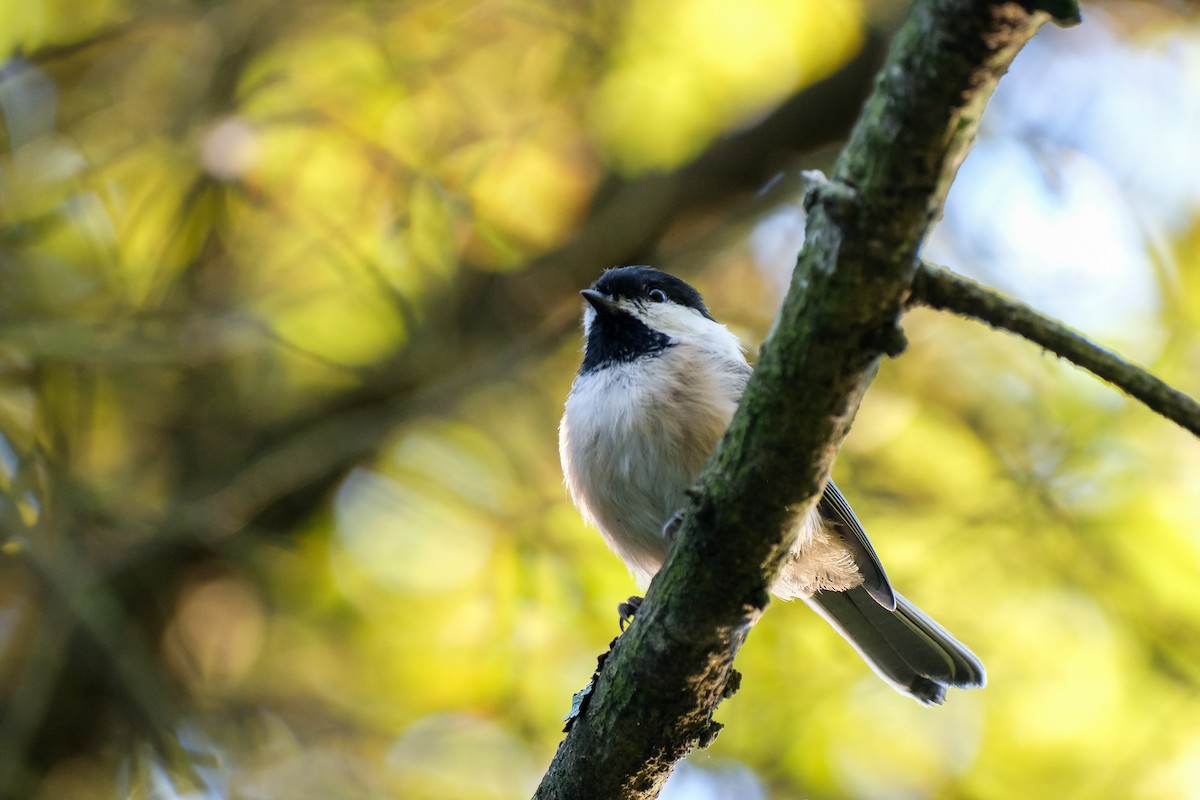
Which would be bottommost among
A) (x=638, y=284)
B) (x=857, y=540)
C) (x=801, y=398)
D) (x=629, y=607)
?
(x=629, y=607)

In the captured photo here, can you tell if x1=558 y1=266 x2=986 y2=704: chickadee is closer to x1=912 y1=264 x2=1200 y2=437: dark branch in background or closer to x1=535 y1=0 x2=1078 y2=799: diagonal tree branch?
x1=535 y1=0 x2=1078 y2=799: diagonal tree branch

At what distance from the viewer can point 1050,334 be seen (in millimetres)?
1544

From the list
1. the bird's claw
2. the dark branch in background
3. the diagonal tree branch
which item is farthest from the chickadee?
the dark branch in background

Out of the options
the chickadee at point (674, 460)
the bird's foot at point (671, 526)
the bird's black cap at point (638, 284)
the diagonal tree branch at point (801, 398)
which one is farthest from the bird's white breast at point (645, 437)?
the diagonal tree branch at point (801, 398)

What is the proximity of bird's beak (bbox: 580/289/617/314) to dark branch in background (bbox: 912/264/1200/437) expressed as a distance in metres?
1.95

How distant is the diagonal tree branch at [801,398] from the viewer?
4.72 feet

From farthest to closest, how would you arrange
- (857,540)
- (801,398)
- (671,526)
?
(857,540)
(671,526)
(801,398)

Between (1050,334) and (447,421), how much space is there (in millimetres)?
3614

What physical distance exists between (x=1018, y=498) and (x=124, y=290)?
3946mm

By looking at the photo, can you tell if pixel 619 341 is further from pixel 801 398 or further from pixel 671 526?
pixel 801 398

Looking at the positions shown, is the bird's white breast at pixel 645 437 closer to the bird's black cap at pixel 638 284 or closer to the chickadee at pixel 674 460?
the chickadee at pixel 674 460

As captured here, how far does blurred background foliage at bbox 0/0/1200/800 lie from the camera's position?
13.8 feet

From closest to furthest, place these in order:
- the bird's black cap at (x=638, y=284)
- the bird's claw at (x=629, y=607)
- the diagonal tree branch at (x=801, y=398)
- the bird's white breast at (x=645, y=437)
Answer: the diagonal tree branch at (x=801, y=398)
the bird's claw at (x=629, y=607)
the bird's white breast at (x=645, y=437)
the bird's black cap at (x=638, y=284)

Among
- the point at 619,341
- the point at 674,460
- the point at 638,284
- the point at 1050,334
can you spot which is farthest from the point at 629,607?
the point at 1050,334
